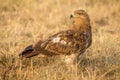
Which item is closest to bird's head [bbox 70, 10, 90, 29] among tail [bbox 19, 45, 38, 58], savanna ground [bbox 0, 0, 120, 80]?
savanna ground [bbox 0, 0, 120, 80]

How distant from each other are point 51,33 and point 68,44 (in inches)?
103

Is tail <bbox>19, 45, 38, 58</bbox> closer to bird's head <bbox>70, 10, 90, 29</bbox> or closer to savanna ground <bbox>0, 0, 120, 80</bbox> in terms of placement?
savanna ground <bbox>0, 0, 120, 80</bbox>

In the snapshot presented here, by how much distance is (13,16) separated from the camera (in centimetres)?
1209

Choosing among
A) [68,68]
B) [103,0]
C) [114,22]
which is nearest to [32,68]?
[68,68]

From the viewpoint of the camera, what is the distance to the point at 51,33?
1042 cm

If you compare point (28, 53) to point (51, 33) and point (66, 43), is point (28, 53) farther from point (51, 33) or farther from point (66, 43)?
point (51, 33)

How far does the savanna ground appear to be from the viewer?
24.5 feet

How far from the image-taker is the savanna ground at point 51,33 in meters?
7.45

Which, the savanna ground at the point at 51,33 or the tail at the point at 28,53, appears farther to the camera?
the tail at the point at 28,53

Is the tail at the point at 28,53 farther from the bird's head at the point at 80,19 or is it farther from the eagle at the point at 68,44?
the bird's head at the point at 80,19

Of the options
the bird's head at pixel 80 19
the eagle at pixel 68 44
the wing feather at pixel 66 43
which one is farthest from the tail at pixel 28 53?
the bird's head at pixel 80 19

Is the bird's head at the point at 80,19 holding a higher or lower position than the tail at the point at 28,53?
higher

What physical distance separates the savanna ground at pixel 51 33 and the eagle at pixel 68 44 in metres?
0.16

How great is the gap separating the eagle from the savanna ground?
161 millimetres
